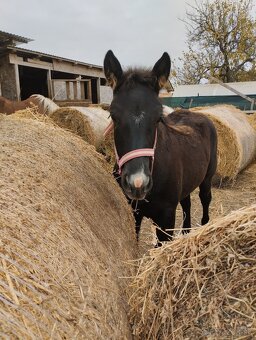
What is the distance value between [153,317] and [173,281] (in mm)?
219

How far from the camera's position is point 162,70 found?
2.93 metres

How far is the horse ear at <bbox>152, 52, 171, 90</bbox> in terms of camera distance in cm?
290

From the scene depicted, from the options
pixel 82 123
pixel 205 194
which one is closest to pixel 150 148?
pixel 205 194

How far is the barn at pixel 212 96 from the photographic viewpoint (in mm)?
17188

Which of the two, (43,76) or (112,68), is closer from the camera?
(112,68)

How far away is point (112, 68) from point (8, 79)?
10790 millimetres

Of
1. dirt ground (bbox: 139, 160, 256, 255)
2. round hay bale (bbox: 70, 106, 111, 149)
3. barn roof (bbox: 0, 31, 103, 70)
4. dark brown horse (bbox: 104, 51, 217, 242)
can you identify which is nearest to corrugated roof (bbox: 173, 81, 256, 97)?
barn roof (bbox: 0, 31, 103, 70)

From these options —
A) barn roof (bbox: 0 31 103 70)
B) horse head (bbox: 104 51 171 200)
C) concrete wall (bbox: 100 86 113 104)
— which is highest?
barn roof (bbox: 0 31 103 70)

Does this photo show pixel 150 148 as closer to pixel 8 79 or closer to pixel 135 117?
pixel 135 117

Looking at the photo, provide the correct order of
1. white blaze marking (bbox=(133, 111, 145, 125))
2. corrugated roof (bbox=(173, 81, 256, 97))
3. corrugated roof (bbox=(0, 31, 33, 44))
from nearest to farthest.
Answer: white blaze marking (bbox=(133, 111, 145, 125)), corrugated roof (bbox=(0, 31, 33, 44)), corrugated roof (bbox=(173, 81, 256, 97))

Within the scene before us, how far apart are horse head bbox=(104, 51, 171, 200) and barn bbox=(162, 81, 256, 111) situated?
579 inches

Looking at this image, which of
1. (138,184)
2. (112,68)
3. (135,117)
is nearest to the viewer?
(138,184)

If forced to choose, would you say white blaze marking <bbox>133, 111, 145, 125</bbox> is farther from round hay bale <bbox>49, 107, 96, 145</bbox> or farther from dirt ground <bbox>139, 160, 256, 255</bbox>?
round hay bale <bbox>49, 107, 96, 145</bbox>

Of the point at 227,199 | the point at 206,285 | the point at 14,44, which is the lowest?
the point at 227,199
